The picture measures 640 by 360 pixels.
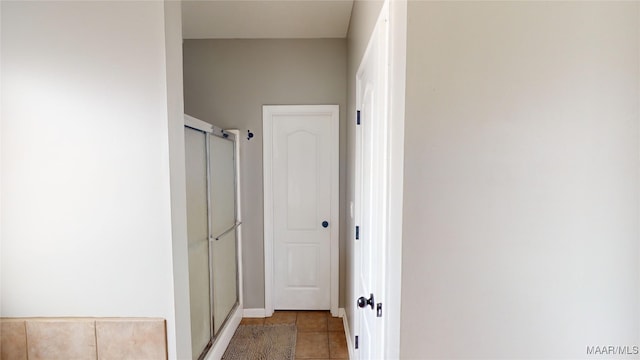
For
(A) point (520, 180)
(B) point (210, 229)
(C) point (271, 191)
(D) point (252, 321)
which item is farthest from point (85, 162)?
(D) point (252, 321)

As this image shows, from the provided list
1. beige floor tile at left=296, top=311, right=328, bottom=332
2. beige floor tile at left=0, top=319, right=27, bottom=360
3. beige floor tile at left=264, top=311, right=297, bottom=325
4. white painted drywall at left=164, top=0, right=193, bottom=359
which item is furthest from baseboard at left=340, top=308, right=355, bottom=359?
beige floor tile at left=0, top=319, right=27, bottom=360

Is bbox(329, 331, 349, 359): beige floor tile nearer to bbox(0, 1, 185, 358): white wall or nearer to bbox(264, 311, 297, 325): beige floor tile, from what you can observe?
bbox(264, 311, 297, 325): beige floor tile

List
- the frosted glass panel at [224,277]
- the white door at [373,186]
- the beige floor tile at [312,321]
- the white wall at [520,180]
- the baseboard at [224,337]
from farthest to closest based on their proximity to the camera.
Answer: the beige floor tile at [312,321]
the frosted glass panel at [224,277]
the baseboard at [224,337]
the white door at [373,186]
the white wall at [520,180]

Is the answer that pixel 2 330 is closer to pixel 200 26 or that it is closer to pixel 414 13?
pixel 414 13

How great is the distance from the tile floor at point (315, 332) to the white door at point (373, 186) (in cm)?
51

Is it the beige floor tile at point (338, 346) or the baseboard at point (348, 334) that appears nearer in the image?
the baseboard at point (348, 334)

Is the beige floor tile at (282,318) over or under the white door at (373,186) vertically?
under

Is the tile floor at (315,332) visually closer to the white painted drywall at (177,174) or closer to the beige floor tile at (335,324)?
the beige floor tile at (335,324)

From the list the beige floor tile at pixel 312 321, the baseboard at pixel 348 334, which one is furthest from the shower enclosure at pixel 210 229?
the baseboard at pixel 348 334

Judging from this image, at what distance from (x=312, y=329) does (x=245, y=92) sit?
2.28 m

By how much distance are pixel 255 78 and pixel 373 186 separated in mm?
1912

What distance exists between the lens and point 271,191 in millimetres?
2777

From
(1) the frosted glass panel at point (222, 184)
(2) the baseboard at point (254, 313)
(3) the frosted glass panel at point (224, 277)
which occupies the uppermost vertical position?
(1) the frosted glass panel at point (222, 184)

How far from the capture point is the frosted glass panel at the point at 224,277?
2215 millimetres
